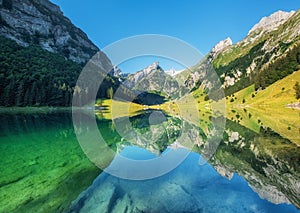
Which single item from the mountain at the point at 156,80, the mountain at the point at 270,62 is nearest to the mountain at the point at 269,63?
the mountain at the point at 270,62

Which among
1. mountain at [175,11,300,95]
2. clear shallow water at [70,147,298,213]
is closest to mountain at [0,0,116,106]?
clear shallow water at [70,147,298,213]

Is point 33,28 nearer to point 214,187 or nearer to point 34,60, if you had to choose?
point 34,60

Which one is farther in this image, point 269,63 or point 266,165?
point 269,63

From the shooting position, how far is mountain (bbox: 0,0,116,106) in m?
75.1

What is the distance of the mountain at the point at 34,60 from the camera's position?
246ft

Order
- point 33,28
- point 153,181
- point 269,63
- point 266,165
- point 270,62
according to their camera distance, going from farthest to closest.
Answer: point 33,28 < point 270,62 < point 269,63 < point 266,165 < point 153,181

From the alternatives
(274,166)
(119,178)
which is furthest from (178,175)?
(274,166)

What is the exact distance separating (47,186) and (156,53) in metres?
12.0

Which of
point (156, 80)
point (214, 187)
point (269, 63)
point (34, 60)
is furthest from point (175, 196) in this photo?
point (34, 60)

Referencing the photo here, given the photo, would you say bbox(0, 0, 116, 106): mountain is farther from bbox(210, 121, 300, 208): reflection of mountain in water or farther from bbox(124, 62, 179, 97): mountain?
bbox(124, 62, 179, 97): mountain

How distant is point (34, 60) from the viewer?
12031 cm

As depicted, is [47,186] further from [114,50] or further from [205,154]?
[205,154]

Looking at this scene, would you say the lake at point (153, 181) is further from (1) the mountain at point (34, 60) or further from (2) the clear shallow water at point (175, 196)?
(1) the mountain at point (34, 60)

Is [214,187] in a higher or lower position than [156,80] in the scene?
lower
